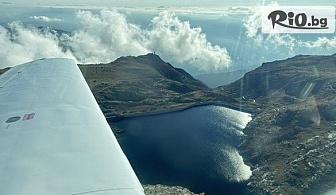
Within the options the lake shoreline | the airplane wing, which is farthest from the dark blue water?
the airplane wing

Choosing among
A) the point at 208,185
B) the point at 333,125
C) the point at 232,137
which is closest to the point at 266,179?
the point at 208,185

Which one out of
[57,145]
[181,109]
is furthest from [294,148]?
[57,145]

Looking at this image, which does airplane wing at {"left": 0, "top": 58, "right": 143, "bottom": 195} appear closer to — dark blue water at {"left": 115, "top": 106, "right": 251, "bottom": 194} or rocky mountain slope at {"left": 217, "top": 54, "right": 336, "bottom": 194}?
dark blue water at {"left": 115, "top": 106, "right": 251, "bottom": 194}

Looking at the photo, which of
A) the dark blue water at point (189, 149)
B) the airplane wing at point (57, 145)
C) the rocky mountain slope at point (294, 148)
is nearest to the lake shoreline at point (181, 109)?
the dark blue water at point (189, 149)

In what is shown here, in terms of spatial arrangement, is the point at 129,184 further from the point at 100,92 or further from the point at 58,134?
the point at 100,92

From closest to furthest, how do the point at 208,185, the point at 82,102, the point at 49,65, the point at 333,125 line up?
the point at 82,102
the point at 49,65
the point at 208,185
the point at 333,125
